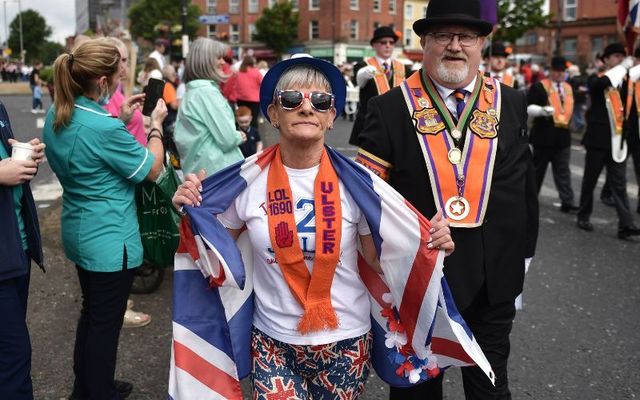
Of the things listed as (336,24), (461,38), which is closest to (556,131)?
(461,38)

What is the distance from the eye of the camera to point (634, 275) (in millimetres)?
6250

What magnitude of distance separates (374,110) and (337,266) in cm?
81

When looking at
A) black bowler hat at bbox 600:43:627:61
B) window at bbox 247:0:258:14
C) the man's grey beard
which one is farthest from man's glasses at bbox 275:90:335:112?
window at bbox 247:0:258:14

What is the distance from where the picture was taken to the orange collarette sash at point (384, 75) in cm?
710

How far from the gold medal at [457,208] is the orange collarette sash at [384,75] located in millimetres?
4397

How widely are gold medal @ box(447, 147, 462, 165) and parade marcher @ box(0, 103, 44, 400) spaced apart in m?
1.77

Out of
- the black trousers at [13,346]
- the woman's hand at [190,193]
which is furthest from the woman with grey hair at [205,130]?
the woman's hand at [190,193]

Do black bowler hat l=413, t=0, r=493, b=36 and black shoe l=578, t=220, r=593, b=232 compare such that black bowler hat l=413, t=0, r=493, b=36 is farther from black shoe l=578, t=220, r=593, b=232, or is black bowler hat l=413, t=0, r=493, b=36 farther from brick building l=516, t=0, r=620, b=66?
brick building l=516, t=0, r=620, b=66

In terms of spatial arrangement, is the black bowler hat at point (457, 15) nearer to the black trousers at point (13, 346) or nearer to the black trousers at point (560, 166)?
the black trousers at point (13, 346)

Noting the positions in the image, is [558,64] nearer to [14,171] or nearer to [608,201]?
[608,201]

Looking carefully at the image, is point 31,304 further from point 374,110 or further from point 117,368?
point 374,110

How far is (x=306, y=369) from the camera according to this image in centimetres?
253

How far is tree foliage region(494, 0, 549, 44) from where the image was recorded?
1626 inches

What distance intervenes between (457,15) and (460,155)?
59cm
